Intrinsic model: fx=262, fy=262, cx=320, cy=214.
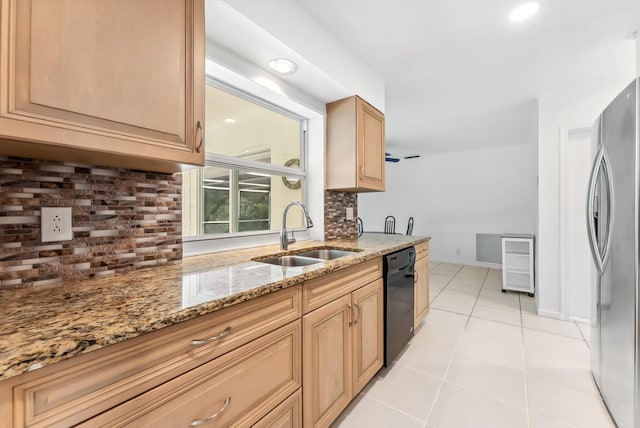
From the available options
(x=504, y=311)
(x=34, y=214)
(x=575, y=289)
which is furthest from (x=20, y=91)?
(x=575, y=289)

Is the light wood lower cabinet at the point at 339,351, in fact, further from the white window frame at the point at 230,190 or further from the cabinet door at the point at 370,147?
the cabinet door at the point at 370,147

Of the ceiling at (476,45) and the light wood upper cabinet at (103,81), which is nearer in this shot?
the light wood upper cabinet at (103,81)

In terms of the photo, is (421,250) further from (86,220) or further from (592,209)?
(86,220)

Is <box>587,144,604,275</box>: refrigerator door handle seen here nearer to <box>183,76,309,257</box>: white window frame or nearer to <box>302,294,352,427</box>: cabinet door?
<box>302,294,352,427</box>: cabinet door

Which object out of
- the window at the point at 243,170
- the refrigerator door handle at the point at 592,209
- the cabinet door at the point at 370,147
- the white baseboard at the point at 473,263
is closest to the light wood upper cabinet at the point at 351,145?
the cabinet door at the point at 370,147

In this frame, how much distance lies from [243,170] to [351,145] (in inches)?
38.0

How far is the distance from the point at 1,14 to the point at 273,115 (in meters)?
1.73

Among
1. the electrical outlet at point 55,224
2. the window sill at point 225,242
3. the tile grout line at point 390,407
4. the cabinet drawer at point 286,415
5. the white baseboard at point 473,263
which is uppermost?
the electrical outlet at point 55,224

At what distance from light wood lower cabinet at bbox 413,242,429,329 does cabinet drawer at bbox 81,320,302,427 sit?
1548 mm

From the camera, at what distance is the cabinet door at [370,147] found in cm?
234

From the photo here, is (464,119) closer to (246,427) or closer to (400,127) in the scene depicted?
(400,127)

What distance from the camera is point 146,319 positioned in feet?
2.23

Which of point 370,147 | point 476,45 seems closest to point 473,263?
point 370,147

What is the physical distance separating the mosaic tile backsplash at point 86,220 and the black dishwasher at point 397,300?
135 cm
